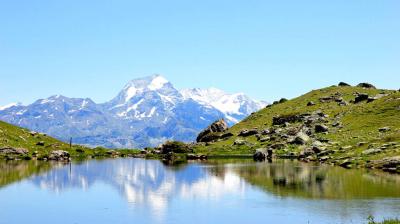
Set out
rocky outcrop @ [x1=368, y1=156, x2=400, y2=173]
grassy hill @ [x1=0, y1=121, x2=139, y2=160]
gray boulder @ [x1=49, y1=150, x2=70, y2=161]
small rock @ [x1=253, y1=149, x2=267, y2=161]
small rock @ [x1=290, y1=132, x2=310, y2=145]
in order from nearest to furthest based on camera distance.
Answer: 1. rocky outcrop @ [x1=368, y1=156, x2=400, y2=173]
2. grassy hill @ [x1=0, y1=121, x2=139, y2=160]
3. gray boulder @ [x1=49, y1=150, x2=70, y2=161]
4. small rock @ [x1=253, y1=149, x2=267, y2=161]
5. small rock @ [x1=290, y1=132, x2=310, y2=145]

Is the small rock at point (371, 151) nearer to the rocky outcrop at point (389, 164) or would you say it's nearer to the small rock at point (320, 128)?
the rocky outcrop at point (389, 164)

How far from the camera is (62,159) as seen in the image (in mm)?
166875

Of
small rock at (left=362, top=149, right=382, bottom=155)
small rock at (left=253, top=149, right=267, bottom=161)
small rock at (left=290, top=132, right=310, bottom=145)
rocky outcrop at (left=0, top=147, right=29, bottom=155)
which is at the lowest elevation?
small rock at (left=253, top=149, right=267, bottom=161)

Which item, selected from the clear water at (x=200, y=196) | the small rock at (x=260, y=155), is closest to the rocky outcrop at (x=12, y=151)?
the clear water at (x=200, y=196)

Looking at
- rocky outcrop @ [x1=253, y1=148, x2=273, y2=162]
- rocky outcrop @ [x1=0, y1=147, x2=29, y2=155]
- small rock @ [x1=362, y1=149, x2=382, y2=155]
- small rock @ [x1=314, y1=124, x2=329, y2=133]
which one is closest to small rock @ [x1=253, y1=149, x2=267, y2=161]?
rocky outcrop @ [x1=253, y1=148, x2=273, y2=162]

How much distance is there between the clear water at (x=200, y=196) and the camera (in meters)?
60.0

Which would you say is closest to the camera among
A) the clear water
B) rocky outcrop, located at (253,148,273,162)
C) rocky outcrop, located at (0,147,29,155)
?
the clear water

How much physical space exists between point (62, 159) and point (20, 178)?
213 feet

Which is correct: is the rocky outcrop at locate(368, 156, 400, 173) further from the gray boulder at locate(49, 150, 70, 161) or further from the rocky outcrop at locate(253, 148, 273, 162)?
the gray boulder at locate(49, 150, 70, 161)

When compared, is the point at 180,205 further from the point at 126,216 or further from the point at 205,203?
the point at 126,216

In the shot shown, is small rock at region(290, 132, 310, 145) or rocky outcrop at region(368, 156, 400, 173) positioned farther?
small rock at region(290, 132, 310, 145)

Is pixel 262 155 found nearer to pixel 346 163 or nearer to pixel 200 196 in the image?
pixel 346 163

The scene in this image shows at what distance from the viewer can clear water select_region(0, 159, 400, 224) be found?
60.0 m

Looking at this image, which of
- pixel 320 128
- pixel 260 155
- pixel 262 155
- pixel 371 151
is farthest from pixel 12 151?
pixel 320 128
